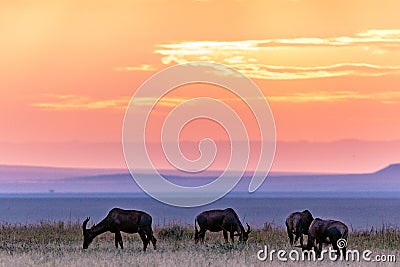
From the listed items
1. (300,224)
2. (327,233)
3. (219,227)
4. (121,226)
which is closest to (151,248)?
(121,226)

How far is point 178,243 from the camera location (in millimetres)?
36719

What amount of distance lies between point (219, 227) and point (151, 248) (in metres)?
2.91

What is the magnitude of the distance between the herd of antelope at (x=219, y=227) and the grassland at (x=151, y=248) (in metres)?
0.46

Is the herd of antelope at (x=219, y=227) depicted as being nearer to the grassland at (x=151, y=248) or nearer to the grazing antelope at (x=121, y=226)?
the grazing antelope at (x=121, y=226)

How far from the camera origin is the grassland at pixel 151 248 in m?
30.1

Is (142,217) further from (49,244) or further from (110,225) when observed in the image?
(49,244)

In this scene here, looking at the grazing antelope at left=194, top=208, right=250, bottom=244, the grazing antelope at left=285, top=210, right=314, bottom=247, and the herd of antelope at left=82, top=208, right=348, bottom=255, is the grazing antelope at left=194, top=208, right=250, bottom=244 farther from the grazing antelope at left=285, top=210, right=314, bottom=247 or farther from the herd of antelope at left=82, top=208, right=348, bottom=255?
the grazing antelope at left=285, top=210, right=314, bottom=247

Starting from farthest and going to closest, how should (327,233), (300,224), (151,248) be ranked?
(300,224) < (151,248) < (327,233)

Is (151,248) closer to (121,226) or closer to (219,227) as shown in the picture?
(121,226)

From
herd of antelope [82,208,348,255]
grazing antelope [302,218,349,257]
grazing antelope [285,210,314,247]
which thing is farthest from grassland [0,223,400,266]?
grazing antelope [302,218,349,257]

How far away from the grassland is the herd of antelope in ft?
1.51

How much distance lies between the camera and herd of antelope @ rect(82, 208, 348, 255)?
31830 millimetres

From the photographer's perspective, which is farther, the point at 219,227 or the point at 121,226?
the point at 219,227

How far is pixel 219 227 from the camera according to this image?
36781 mm
